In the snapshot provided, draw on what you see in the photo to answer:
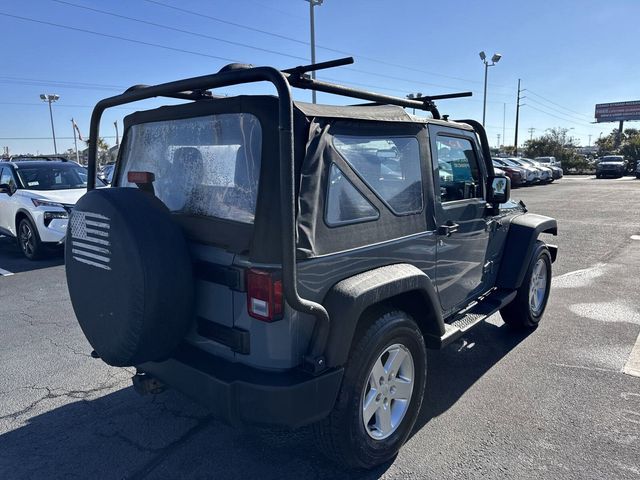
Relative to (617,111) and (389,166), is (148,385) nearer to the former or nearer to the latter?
(389,166)

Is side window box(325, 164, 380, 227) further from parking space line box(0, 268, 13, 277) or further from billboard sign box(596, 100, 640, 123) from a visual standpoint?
billboard sign box(596, 100, 640, 123)

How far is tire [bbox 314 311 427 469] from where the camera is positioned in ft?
7.97

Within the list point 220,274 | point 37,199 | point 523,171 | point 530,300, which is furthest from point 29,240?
point 523,171

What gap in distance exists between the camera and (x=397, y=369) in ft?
9.22

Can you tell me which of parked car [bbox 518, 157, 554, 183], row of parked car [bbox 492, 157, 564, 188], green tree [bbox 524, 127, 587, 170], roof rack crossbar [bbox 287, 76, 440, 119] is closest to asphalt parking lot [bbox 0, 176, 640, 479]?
roof rack crossbar [bbox 287, 76, 440, 119]

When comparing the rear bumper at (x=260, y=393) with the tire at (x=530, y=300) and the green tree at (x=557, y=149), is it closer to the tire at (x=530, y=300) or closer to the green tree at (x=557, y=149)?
the tire at (x=530, y=300)

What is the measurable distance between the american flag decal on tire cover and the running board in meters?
2.02

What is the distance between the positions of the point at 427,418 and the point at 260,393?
59.9 inches

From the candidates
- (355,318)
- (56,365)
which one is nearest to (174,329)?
(355,318)

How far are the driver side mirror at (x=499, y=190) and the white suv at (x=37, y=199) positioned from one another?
6619 millimetres

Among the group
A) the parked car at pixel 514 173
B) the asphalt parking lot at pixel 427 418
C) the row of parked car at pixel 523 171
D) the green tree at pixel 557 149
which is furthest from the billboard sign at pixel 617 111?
the asphalt parking lot at pixel 427 418

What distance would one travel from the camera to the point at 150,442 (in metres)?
2.95

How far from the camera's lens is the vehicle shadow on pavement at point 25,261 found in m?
7.65

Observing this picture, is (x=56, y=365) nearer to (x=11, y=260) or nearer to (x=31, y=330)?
(x=31, y=330)
